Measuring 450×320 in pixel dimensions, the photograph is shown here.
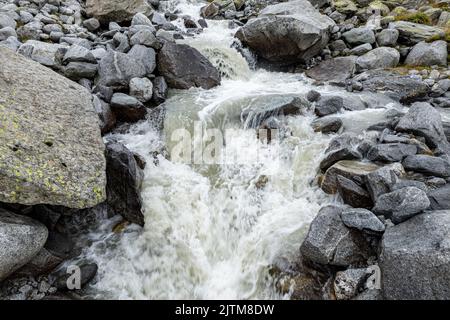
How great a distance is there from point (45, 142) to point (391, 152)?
254 inches

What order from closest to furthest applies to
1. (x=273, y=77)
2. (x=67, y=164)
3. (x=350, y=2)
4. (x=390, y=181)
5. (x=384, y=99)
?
(x=67, y=164)
(x=390, y=181)
(x=384, y=99)
(x=273, y=77)
(x=350, y=2)

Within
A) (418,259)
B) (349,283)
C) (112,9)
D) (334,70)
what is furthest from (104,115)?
(334,70)

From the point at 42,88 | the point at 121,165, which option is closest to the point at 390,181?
the point at 121,165

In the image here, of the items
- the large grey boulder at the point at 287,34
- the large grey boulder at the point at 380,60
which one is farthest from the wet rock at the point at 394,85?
the large grey boulder at the point at 287,34

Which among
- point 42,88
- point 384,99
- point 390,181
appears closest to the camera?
point 390,181

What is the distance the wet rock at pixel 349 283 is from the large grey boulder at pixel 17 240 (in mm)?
4703

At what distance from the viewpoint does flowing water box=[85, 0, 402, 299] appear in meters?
5.54

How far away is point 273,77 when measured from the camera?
1334 cm

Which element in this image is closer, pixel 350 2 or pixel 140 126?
pixel 140 126

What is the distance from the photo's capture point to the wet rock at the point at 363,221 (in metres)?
4.78

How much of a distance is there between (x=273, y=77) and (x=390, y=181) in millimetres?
8938

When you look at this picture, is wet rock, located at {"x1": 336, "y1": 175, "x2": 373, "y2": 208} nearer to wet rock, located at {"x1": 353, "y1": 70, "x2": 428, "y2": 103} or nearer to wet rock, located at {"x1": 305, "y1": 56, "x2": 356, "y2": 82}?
wet rock, located at {"x1": 353, "y1": 70, "x2": 428, "y2": 103}

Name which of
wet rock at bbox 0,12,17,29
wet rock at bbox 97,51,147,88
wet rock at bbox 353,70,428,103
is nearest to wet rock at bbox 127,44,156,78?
wet rock at bbox 97,51,147,88
